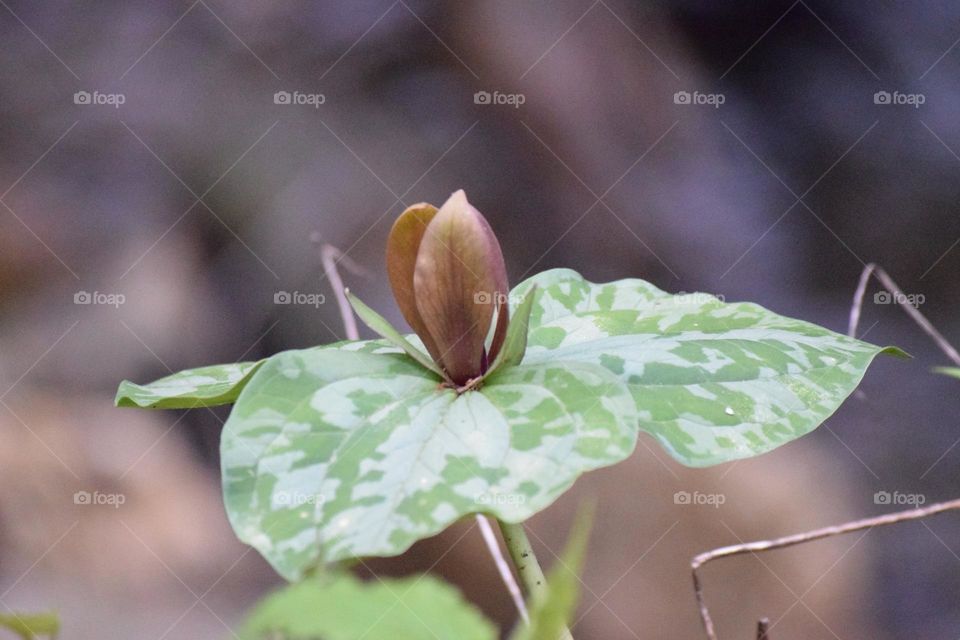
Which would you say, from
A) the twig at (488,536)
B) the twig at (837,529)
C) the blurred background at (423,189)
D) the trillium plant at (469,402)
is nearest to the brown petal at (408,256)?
the trillium plant at (469,402)

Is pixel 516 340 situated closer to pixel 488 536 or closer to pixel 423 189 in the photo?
pixel 488 536

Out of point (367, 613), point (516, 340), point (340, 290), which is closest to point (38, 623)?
point (367, 613)

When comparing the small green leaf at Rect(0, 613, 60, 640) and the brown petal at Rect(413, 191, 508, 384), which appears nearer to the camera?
the small green leaf at Rect(0, 613, 60, 640)

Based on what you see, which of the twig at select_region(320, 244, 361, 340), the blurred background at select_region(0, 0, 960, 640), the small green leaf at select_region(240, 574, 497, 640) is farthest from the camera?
the blurred background at select_region(0, 0, 960, 640)

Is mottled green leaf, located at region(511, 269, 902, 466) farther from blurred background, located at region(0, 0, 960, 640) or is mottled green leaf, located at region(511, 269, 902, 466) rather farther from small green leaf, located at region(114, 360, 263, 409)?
blurred background, located at region(0, 0, 960, 640)

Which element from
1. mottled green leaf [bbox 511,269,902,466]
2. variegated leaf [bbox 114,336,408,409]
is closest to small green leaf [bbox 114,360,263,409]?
variegated leaf [bbox 114,336,408,409]

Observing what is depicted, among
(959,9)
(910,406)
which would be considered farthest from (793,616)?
(959,9)

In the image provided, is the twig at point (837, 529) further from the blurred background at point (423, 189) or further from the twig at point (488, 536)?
the blurred background at point (423, 189)

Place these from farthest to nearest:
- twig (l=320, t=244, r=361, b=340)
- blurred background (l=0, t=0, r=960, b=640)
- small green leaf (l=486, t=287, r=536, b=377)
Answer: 1. blurred background (l=0, t=0, r=960, b=640)
2. twig (l=320, t=244, r=361, b=340)
3. small green leaf (l=486, t=287, r=536, b=377)
